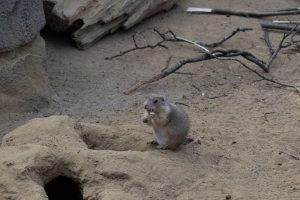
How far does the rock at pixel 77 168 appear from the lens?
4762mm

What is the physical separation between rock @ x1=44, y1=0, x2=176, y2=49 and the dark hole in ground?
11.0 ft

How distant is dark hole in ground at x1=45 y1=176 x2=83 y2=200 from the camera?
5.13 m

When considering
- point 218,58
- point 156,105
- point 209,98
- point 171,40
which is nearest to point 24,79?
point 156,105

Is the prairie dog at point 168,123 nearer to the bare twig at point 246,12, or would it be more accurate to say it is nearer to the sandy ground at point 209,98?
the sandy ground at point 209,98

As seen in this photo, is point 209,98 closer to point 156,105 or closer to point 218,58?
point 218,58

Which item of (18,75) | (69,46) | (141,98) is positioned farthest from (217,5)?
(18,75)

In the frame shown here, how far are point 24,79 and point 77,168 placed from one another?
2.45m

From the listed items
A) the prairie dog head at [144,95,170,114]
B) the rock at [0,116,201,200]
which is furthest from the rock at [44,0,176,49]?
Answer: the rock at [0,116,201,200]

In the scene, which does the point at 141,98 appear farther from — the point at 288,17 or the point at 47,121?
the point at 288,17

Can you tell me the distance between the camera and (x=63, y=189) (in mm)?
5320

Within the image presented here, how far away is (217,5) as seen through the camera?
10562 mm

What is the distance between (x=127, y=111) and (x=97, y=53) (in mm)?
1853

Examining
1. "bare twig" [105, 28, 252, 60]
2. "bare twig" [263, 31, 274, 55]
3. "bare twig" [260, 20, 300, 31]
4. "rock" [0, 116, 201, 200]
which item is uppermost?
"rock" [0, 116, 201, 200]

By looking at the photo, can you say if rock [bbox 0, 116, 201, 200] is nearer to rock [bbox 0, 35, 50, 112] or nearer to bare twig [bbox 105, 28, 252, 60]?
rock [bbox 0, 35, 50, 112]
